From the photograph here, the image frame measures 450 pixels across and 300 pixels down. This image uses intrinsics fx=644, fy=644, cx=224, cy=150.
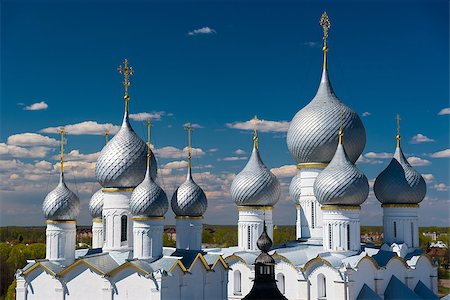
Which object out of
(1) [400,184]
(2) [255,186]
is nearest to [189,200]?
(2) [255,186]

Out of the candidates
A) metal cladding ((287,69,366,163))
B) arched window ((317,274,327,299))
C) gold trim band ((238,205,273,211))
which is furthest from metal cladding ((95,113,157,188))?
arched window ((317,274,327,299))

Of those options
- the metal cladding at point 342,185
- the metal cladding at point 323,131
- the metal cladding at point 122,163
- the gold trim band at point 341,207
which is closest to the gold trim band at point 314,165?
the metal cladding at point 323,131

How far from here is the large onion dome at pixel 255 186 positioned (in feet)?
79.7

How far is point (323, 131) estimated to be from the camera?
24297 millimetres

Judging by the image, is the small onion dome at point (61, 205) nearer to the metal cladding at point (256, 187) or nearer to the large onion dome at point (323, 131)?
the metal cladding at point (256, 187)

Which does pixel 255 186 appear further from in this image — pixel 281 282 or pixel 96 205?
pixel 96 205

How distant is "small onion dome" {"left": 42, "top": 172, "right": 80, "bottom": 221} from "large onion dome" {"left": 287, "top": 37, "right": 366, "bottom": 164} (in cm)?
896

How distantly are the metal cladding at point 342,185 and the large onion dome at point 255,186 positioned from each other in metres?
2.65

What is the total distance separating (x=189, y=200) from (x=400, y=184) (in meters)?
8.16

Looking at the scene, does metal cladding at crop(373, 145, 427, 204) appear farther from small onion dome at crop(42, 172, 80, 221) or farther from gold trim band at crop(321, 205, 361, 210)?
small onion dome at crop(42, 172, 80, 221)

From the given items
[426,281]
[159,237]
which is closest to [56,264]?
[159,237]

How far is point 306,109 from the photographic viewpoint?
25.3 meters

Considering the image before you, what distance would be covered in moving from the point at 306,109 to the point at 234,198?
4505mm

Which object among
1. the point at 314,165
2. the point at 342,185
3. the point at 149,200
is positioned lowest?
the point at 149,200
